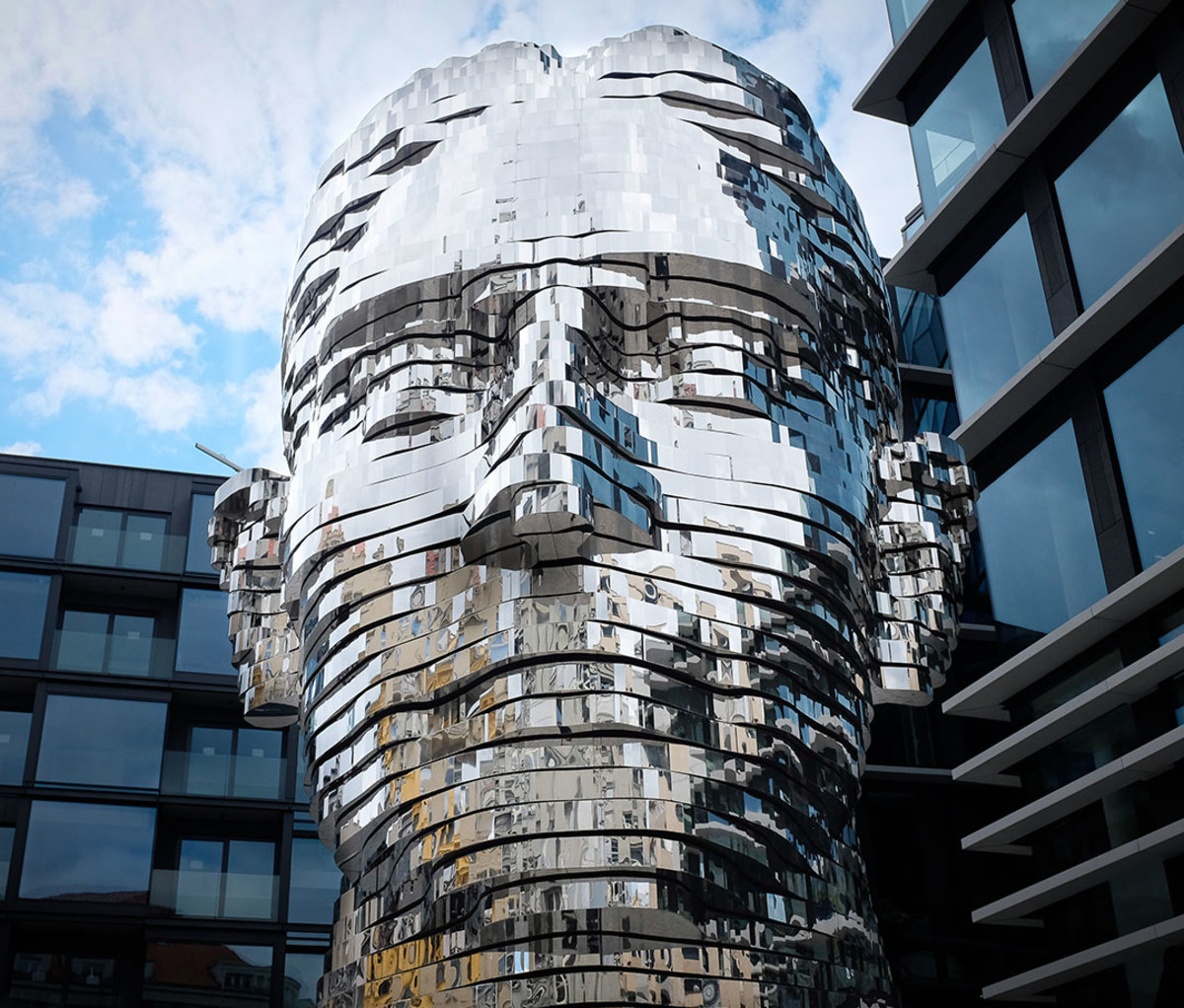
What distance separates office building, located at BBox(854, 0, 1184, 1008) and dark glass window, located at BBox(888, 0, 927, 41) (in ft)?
1.18

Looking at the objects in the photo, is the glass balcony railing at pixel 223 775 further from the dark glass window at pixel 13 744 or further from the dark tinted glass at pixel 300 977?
the dark tinted glass at pixel 300 977

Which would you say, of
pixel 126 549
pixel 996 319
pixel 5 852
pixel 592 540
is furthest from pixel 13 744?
pixel 592 540

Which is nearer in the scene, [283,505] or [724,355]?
[724,355]

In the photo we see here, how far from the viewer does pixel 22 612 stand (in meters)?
19.1

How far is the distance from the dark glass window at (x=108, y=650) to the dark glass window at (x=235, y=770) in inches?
47.8

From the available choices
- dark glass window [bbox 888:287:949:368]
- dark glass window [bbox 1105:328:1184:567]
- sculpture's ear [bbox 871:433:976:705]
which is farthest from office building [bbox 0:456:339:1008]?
sculpture's ear [bbox 871:433:976:705]

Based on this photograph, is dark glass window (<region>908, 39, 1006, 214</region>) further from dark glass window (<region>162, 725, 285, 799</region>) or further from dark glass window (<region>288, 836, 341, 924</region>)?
dark glass window (<region>162, 725, 285, 799</region>)

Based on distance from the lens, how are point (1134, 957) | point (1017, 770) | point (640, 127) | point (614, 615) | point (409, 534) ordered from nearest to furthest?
point (614, 615), point (409, 534), point (640, 127), point (1134, 957), point (1017, 770)

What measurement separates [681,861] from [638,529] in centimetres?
87

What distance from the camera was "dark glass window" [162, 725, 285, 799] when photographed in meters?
18.3

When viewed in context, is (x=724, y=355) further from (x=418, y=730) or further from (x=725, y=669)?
(x=418, y=730)

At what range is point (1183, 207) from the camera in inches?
295

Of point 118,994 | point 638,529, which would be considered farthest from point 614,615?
point 118,994

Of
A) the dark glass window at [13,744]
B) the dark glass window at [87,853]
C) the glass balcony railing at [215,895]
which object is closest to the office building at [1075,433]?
the glass balcony railing at [215,895]
